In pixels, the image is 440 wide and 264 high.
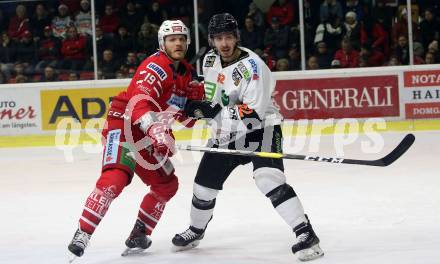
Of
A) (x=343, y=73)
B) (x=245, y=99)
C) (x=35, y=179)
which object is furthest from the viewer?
(x=343, y=73)

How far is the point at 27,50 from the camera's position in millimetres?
10562

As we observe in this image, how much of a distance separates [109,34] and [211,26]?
6372mm

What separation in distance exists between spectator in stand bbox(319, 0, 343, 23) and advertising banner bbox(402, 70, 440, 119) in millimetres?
1067

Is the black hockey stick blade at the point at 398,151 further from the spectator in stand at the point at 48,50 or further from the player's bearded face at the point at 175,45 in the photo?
the spectator in stand at the point at 48,50

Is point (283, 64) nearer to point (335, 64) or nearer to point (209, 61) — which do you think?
point (335, 64)

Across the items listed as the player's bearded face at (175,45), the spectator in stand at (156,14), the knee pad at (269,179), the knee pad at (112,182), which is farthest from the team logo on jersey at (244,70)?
the spectator in stand at (156,14)

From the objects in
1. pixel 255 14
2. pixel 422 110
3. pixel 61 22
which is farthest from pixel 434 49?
pixel 61 22

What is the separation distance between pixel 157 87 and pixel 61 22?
662 cm

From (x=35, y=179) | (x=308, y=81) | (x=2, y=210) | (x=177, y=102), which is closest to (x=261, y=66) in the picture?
(x=177, y=102)

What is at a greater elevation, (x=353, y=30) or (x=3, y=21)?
(x=3, y=21)

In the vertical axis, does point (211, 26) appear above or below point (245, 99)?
above

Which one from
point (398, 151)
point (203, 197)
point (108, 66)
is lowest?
point (203, 197)

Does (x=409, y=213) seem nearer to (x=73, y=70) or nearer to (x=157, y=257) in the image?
(x=157, y=257)

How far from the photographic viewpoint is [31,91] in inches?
399
